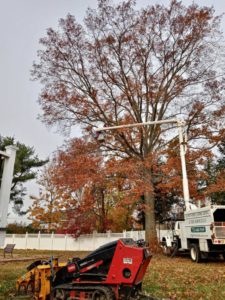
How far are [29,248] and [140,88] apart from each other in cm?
2105

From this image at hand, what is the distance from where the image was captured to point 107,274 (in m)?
4.93

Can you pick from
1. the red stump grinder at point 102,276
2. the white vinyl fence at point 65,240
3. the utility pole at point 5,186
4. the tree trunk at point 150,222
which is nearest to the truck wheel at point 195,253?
the tree trunk at point 150,222

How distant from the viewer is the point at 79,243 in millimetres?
27672

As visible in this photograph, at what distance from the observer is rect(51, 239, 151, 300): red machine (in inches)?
188

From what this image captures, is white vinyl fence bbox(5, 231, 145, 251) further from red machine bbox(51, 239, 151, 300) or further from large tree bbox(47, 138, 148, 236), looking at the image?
red machine bbox(51, 239, 151, 300)

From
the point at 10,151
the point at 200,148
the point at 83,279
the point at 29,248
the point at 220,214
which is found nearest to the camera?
the point at 83,279

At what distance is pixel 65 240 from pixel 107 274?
25.1 metres

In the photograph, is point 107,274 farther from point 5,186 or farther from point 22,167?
point 22,167

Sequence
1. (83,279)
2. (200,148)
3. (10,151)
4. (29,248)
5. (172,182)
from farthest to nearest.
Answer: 1. (29,248)
2. (200,148)
3. (172,182)
4. (10,151)
5. (83,279)

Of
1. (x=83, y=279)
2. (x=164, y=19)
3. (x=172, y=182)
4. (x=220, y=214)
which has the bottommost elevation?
(x=83, y=279)

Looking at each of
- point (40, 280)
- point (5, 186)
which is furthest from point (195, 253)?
point (5, 186)

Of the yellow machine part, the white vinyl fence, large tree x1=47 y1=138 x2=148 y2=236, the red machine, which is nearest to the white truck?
large tree x1=47 y1=138 x2=148 y2=236

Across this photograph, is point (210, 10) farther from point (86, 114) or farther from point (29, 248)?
point (29, 248)

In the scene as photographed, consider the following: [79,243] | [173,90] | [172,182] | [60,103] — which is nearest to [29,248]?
[79,243]
